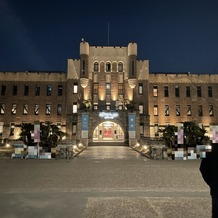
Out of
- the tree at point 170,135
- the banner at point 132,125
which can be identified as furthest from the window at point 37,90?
the tree at point 170,135

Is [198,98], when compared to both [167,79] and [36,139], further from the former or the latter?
[36,139]

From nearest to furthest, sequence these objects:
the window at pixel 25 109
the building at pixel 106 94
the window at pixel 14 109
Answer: the building at pixel 106 94 → the window at pixel 14 109 → the window at pixel 25 109

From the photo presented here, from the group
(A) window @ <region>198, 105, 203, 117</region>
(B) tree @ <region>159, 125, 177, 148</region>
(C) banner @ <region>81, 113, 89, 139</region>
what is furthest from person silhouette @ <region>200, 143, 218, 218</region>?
(A) window @ <region>198, 105, 203, 117</region>

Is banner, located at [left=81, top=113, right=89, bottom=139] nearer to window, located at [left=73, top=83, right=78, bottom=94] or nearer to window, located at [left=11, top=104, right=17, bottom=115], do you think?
window, located at [left=73, top=83, right=78, bottom=94]

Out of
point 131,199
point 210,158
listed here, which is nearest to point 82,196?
point 131,199

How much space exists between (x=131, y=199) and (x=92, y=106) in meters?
35.3

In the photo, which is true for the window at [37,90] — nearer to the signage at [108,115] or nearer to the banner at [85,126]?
the banner at [85,126]

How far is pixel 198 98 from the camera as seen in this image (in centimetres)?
4466

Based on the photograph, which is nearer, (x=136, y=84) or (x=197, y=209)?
(x=197, y=209)

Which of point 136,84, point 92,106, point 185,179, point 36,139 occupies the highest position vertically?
point 136,84

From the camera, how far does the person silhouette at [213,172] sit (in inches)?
112

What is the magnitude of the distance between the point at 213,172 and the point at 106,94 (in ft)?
129

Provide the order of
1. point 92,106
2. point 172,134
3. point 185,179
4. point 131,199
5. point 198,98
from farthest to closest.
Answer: point 198,98, point 92,106, point 172,134, point 185,179, point 131,199

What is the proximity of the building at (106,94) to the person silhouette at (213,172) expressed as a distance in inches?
1424
